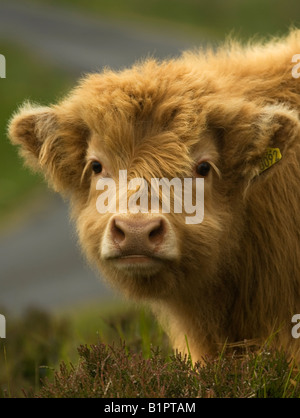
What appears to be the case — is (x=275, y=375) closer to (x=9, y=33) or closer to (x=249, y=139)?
→ (x=249, y=139)

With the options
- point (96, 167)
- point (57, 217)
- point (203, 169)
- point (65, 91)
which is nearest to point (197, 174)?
point (203, 169)

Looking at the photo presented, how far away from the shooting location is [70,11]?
1566 inches

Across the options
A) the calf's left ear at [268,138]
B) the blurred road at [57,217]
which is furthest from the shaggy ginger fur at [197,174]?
the blurred road at [57,217]

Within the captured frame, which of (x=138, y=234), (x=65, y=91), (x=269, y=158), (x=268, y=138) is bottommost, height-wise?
(x=138, y=234)

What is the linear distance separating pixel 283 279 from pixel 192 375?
54.1 inches

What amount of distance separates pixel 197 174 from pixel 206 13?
28.7 m

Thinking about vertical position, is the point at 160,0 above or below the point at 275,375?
above

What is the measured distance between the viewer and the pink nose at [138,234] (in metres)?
5.53

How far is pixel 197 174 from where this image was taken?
623cm

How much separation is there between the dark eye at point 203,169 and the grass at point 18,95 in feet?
46.7

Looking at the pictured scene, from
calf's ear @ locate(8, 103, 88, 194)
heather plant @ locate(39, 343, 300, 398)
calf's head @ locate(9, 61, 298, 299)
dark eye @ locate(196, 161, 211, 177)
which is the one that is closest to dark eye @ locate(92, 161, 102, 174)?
calf's head @ locate(9, 61, 298, 299)

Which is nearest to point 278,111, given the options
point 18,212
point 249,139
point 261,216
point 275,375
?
point 249,139

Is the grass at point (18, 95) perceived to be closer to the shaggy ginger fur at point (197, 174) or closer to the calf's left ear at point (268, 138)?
the shaggy ginger fur at point (197, 174)

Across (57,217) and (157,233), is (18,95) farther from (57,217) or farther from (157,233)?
(157,233)
